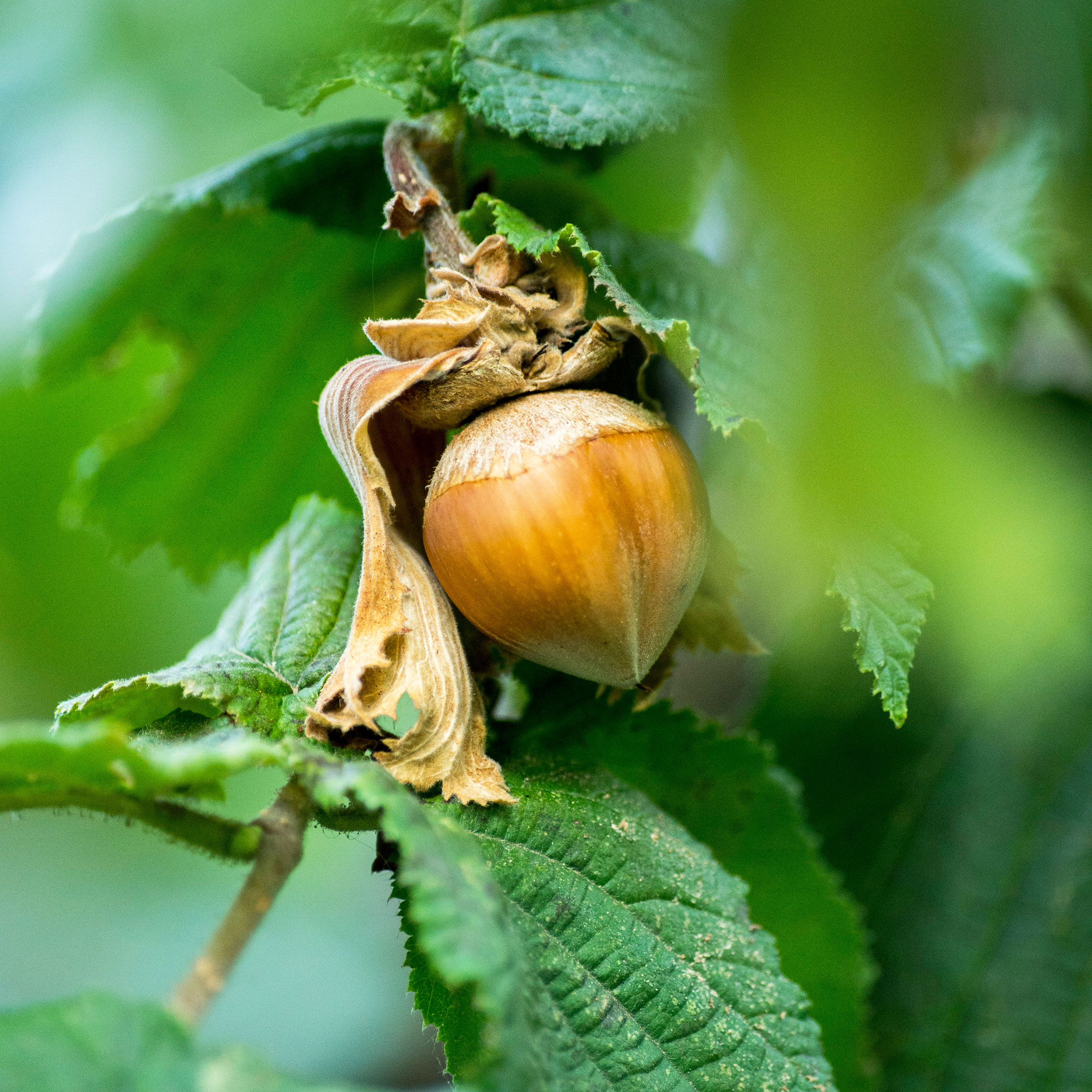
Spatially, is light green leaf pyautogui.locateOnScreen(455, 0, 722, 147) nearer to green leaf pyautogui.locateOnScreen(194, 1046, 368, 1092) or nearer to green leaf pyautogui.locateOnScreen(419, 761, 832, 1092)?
green leaf pyautogui.locateOnScreen(419, 761, 832, 1092)

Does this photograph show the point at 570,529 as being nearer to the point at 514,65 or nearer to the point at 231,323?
the point at 514,65

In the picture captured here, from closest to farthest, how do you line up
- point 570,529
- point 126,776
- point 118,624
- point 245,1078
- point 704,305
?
1. point 245,1078
2. point 126,776
3. point 570,529
4. point 704,305
5. point 118,624

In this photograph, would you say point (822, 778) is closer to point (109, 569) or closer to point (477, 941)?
point (477, 941)

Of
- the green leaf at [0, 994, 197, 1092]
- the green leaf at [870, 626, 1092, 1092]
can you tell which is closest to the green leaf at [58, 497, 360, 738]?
the green leaf at [0, 994, 197, 1092]

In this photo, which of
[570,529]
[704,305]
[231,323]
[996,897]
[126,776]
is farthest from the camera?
[996,897]

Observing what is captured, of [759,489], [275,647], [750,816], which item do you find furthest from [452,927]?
[750,816]

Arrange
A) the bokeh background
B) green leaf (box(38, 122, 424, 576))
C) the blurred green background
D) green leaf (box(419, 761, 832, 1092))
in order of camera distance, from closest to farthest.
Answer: the bokeh background → green leaf (box(419, 761, 832, 1092)) → green leaf (box(38, 122, 424, 576)) → the blurred green background
